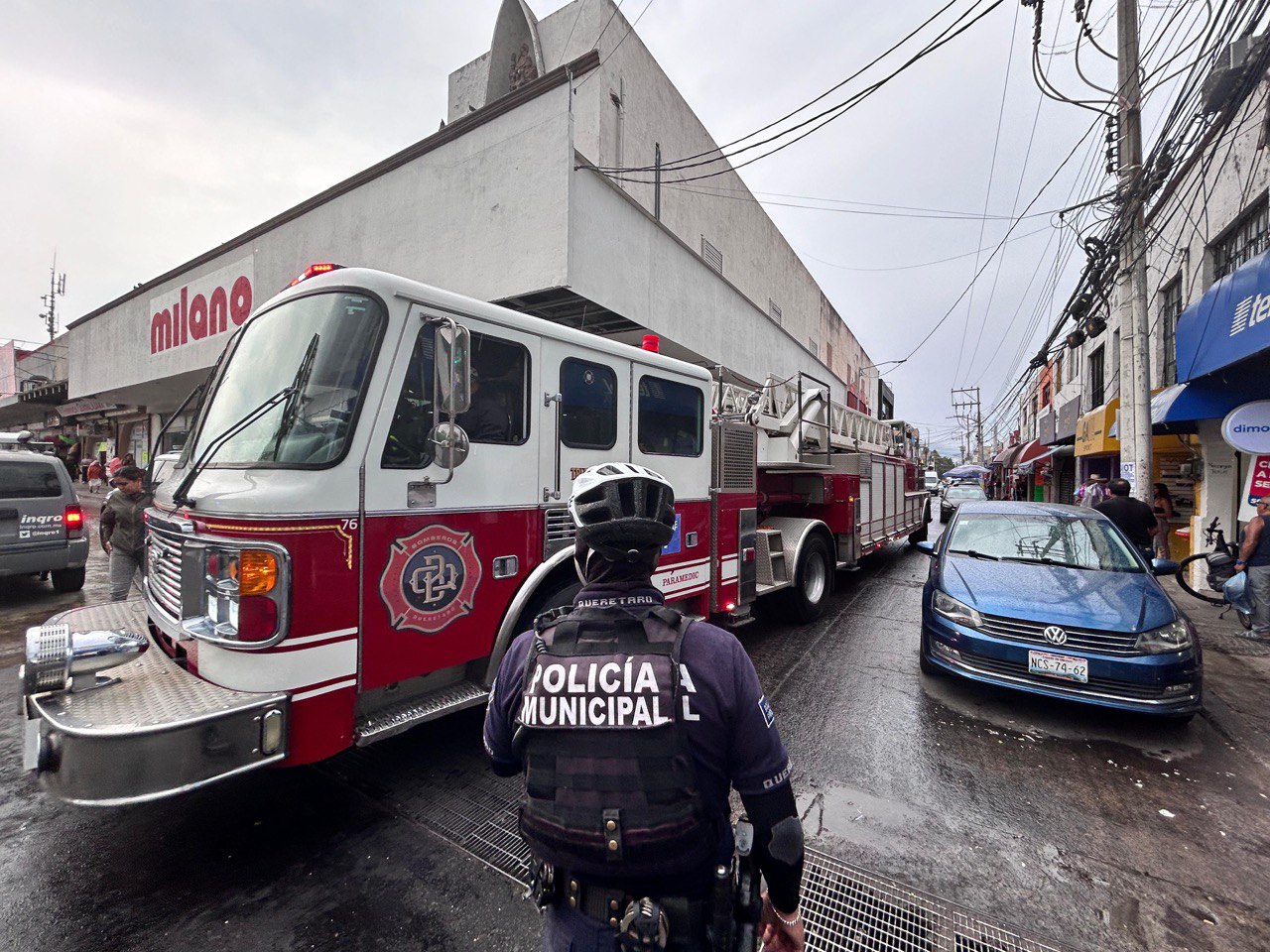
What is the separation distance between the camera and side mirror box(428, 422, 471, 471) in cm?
267

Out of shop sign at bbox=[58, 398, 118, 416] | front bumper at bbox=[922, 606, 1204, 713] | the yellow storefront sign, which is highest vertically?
shop sign at bbox=[58, 398, 118, 416]

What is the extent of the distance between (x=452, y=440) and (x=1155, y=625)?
4634 mm

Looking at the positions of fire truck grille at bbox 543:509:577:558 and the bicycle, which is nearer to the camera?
fire truck grille at bbox 543:509:577:558

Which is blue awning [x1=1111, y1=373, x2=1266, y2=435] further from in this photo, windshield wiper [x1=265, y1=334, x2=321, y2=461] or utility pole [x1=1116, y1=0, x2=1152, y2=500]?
windshield wiper [x1=265, y1=334, x2=321, y2=461]

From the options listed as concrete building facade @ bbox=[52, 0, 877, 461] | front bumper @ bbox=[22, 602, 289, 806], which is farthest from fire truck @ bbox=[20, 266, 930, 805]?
concrete building facade @ bbox=[52, 0, 877, 461]

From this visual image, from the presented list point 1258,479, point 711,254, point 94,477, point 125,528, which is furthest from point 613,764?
point 94,477

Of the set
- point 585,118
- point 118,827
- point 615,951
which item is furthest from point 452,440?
point 585,118

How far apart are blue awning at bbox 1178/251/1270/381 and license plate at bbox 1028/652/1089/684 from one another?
4.35 meters

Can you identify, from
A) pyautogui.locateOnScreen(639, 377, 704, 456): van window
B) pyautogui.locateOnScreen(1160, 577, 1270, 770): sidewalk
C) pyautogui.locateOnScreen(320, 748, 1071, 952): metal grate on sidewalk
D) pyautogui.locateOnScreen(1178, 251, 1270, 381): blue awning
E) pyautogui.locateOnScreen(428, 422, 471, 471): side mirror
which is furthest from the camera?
pyautogui.locateOnScreen(1178, 251, 1270, 381): blue awning

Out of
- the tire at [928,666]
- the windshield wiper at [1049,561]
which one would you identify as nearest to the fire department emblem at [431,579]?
the tire at [928,666]

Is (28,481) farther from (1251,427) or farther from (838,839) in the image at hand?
(1251,427)

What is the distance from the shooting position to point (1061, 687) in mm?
3795

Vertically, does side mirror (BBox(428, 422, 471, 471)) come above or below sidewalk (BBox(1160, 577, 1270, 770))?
above

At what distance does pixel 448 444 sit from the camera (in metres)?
2.67
